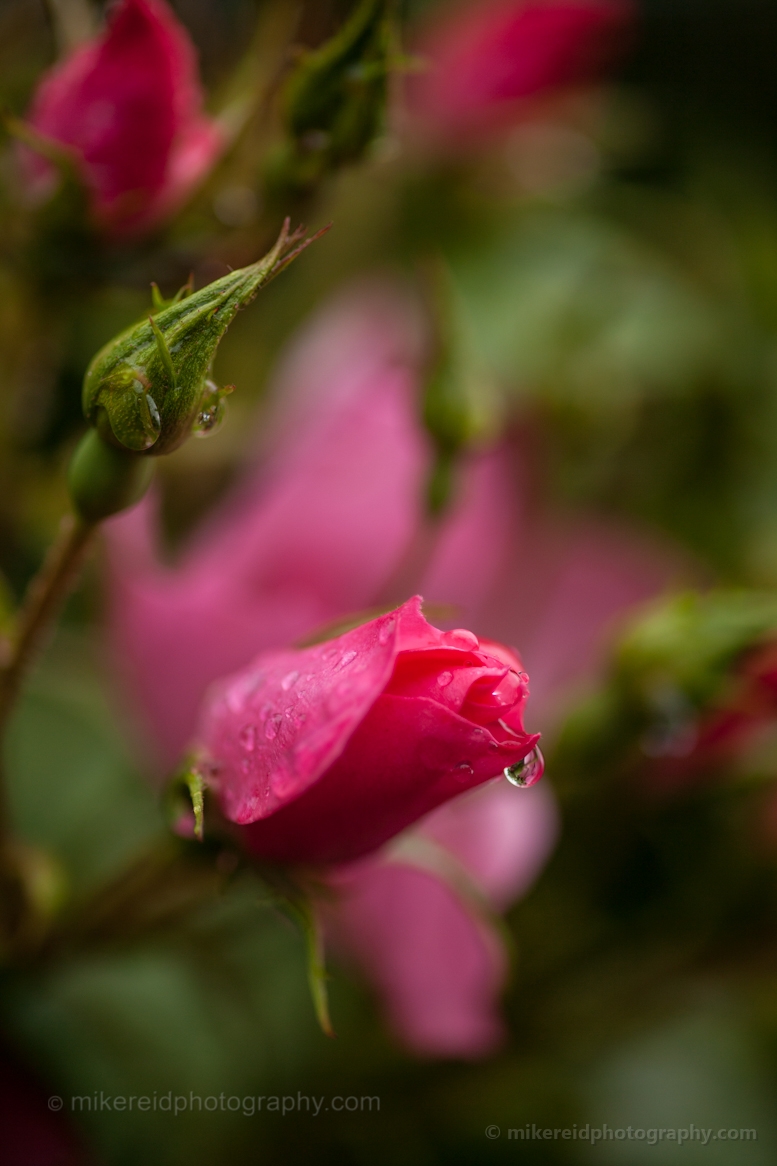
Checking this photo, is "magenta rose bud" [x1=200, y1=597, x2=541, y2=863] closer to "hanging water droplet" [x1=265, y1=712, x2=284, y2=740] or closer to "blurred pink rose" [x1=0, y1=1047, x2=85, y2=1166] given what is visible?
"hanging water droplet" [x1=265, y1=712, x2=284, y2=740]

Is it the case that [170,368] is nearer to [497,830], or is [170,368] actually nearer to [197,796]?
[197,796]

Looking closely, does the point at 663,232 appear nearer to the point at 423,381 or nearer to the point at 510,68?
the point at 510,68

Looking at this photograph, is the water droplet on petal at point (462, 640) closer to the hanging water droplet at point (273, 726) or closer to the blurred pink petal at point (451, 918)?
the hanging water droplet at point (273, 726)

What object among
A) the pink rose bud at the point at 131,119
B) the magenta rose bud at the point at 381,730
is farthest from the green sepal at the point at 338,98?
the magenta rose bud at the point at 381,730

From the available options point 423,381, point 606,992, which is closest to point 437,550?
point 423,381

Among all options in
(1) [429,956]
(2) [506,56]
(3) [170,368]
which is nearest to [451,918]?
(1) [429,956]

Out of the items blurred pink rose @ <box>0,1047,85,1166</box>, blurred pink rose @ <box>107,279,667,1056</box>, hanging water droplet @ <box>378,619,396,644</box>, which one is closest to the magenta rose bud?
hanging water droplet @ <box>378,619,396,644</box>
